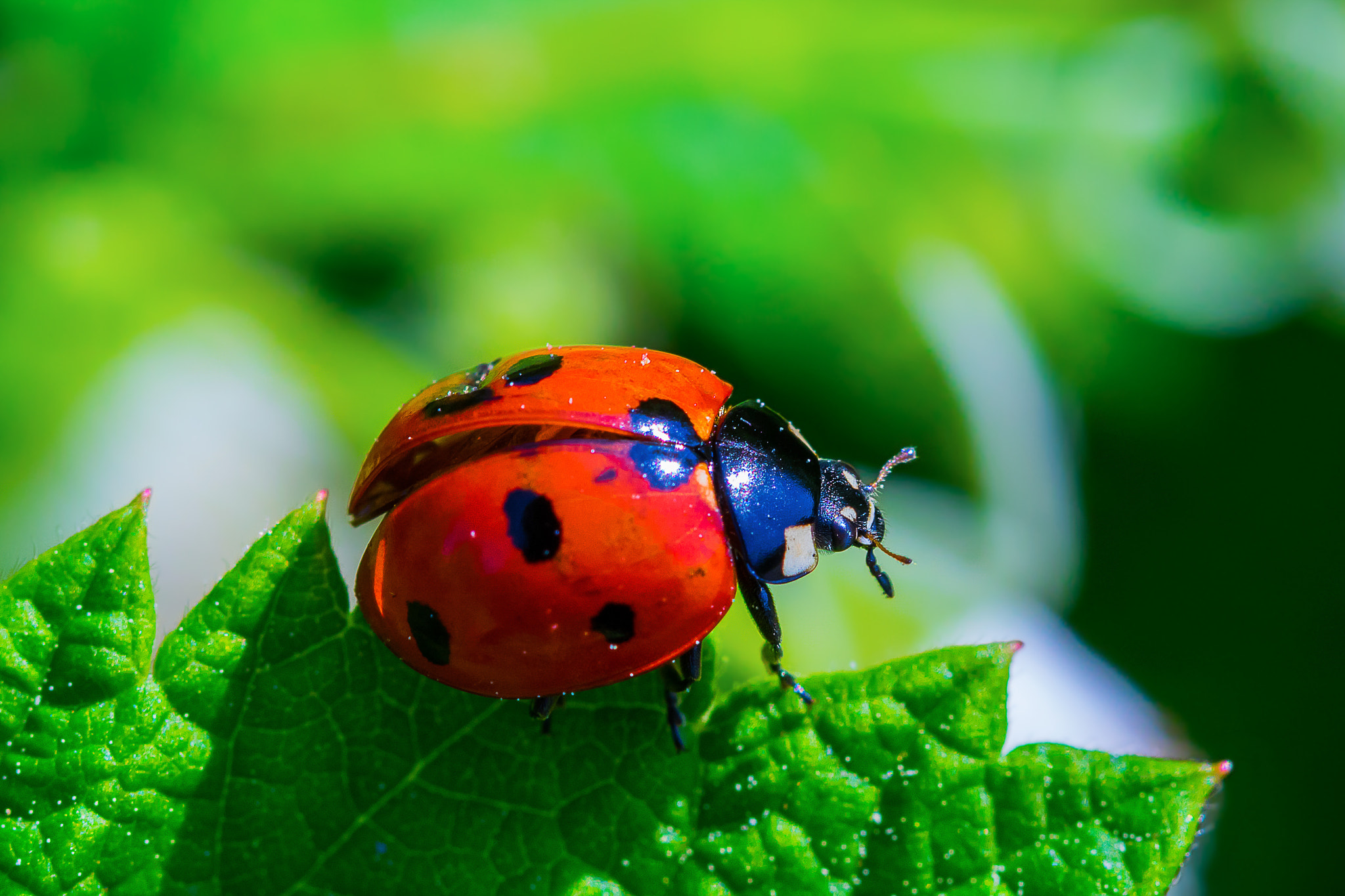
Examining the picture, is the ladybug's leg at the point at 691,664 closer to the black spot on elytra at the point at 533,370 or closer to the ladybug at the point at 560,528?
the ladybug at the point at 560,528

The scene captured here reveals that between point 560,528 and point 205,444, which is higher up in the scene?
point 560,528

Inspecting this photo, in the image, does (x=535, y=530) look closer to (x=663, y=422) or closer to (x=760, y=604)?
(x=663, y=422)

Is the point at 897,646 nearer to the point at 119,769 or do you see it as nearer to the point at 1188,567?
the point at 1188,567

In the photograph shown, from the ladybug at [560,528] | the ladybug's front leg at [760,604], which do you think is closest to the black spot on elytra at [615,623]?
the ladybug at [560,528]

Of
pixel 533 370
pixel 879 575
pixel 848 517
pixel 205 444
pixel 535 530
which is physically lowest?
pixel 205 444

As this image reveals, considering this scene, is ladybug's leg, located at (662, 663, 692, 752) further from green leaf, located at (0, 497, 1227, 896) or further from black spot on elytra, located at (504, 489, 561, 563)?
black spot on elytra, located at (504, 489, 561, 563)

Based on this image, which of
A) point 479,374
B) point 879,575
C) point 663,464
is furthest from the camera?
point 879,575

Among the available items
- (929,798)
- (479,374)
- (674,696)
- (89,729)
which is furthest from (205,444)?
(929,798)
